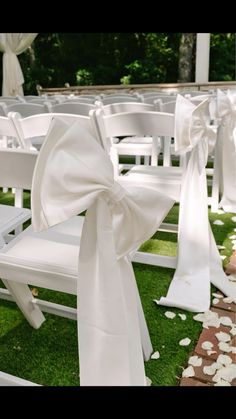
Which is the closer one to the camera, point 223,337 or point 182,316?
point 223,337

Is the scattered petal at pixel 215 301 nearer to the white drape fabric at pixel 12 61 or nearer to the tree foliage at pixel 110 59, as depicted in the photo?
the white drape fabric at pixel 12 61

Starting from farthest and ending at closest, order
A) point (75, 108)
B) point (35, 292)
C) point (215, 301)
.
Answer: point (75, 108)
point (35, 292)
point (215, 301)

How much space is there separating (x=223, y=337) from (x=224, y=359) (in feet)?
0.52

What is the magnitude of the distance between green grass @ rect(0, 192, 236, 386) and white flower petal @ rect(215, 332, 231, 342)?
10 cm

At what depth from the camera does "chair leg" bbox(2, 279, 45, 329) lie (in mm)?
1794

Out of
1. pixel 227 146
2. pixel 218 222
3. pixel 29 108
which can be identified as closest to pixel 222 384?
pixel 218 222

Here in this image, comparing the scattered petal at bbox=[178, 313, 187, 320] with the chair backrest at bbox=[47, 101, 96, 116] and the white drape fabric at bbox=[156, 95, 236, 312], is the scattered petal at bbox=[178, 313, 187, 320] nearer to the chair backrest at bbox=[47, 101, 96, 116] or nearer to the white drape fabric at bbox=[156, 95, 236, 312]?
the white drape fabric at bbox=[156, 95, 236, 312]

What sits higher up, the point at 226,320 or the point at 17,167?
the point at 17,167

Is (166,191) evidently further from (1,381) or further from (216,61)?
(216,61)

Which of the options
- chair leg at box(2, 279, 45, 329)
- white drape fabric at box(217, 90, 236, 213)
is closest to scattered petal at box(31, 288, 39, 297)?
chair leg at box(2, 279, 45, 329)

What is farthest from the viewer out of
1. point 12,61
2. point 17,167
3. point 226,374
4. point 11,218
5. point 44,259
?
point 12,61

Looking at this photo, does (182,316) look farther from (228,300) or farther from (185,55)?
(185,55)

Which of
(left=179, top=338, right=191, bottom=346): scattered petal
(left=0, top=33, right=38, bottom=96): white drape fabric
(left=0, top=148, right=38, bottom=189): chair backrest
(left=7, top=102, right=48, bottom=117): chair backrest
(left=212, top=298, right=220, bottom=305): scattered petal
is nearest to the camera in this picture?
(left=0, top=148, right=38, bottom=189): chair backrest

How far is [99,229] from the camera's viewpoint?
1.27 metres
